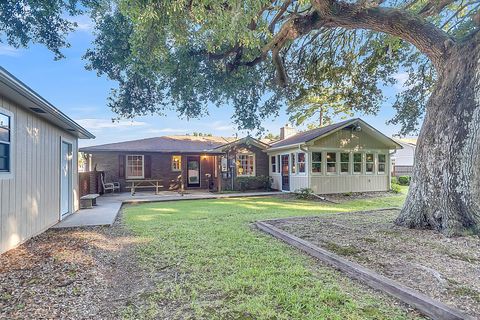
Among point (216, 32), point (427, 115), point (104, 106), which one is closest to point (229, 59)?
point (216, 32)

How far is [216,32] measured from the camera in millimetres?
5676

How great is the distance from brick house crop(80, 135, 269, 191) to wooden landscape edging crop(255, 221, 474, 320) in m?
11.2

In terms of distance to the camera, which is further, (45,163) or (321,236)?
(45,163)

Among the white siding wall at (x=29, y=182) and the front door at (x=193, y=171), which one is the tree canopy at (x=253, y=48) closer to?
the white siding wall at (x=29, y=182)

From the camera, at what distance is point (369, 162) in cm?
1616

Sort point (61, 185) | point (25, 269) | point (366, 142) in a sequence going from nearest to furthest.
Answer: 1. point (25, 269)
2. point (61, 185)
3. point (366, 142)

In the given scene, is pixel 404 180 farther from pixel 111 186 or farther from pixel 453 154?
pixel 111 186

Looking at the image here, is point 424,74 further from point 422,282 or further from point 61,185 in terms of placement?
point 61,185

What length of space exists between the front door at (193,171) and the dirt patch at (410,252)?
11586 mm

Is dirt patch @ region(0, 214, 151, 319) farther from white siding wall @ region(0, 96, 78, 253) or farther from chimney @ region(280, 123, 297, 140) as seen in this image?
chimney @ region(280, 123, 297, 140)

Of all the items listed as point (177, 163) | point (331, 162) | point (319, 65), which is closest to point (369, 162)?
point (331, 162)

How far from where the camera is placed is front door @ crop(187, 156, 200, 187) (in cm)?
1798

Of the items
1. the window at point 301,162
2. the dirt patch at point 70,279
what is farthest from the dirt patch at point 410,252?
the window at point 301,162

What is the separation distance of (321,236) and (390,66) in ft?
27.1
